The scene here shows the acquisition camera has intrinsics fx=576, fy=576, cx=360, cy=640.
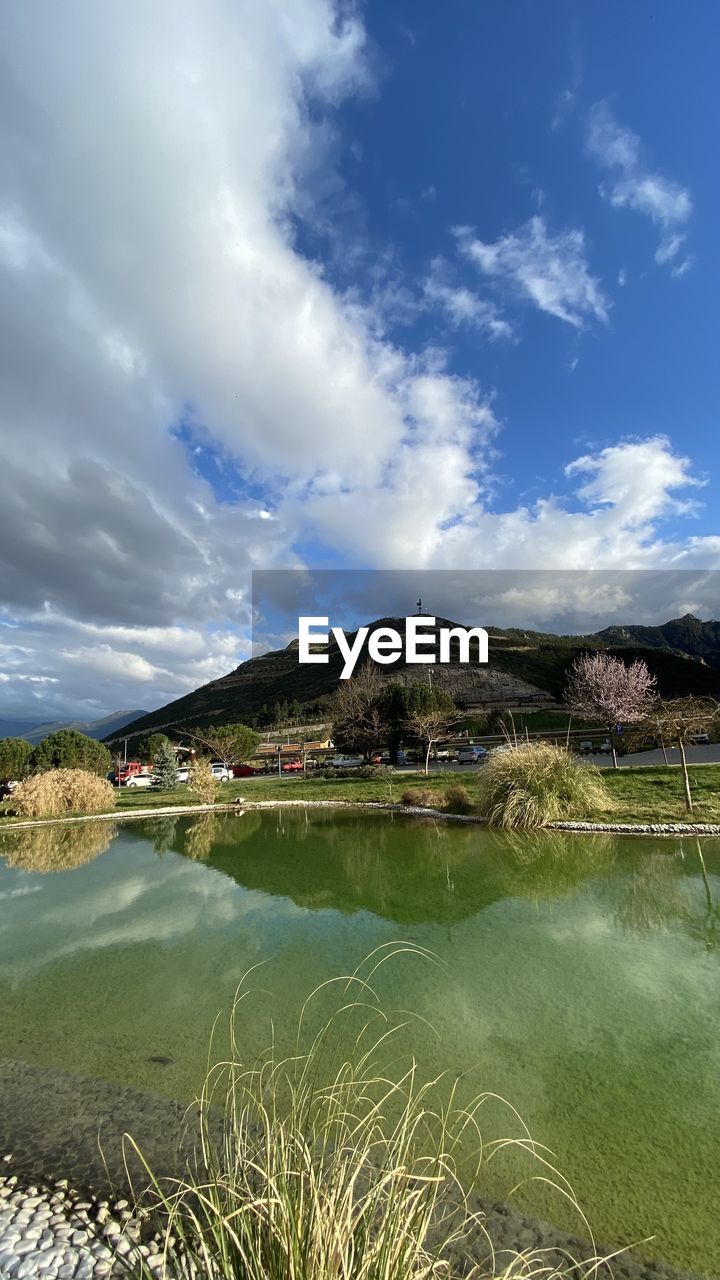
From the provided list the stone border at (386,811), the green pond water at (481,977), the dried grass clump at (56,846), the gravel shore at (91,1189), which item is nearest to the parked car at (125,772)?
the stone border at (386,811)

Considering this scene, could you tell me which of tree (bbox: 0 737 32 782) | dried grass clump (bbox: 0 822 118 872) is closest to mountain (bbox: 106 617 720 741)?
tree (bbox: 0 737 32 782)

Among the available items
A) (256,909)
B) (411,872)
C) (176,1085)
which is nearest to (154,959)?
(256,909)

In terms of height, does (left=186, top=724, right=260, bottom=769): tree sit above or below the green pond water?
above

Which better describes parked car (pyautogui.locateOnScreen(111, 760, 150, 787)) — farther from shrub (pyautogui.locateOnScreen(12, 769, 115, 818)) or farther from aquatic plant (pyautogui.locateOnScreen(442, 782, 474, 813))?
aquatic plant (pyautogui.locateOnScreen(442, 782, 474, 813))

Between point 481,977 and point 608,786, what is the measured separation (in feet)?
44.1

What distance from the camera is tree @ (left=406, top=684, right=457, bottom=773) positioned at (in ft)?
101

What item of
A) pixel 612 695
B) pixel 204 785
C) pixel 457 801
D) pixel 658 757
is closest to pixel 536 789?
pixel 457 801

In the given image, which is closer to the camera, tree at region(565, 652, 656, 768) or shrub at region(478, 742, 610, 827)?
shrub at region(478, 742, 610, 827)

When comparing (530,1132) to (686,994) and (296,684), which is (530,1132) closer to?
(686,994)

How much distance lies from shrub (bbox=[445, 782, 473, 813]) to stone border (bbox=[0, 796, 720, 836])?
28 cm

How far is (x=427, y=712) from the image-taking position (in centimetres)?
3522

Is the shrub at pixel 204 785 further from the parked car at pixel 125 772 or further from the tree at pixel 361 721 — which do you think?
the parked car at pixel 125 772

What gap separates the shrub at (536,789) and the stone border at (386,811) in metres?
0.36

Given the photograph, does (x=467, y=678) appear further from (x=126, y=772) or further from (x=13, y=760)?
(x=13, y=760)
